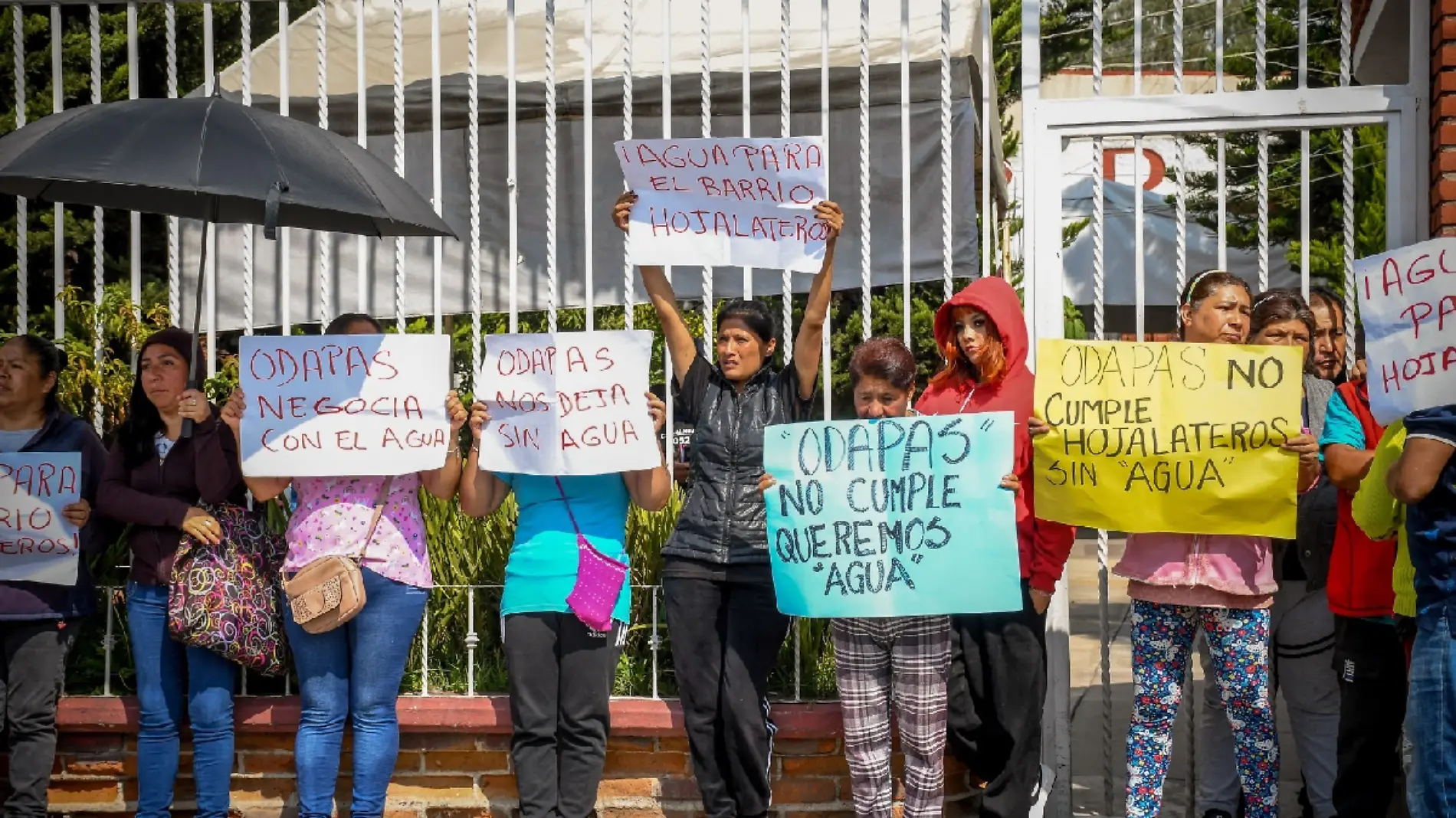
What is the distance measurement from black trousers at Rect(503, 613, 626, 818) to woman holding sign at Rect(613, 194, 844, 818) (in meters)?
0.31

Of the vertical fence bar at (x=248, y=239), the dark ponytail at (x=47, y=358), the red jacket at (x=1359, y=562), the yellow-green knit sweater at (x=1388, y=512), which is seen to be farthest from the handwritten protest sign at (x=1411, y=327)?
the dark ponytail at (x=47, y=358)

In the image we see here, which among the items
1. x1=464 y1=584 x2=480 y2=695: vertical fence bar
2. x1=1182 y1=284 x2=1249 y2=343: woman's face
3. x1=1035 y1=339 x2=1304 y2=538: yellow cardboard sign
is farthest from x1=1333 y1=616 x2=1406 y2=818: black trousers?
x1=464 y1=584 x2=480 y2=695: vertical fence bar

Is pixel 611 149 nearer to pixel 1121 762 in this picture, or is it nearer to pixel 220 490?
pixel 220 490

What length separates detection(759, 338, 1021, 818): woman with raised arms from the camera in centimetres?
477

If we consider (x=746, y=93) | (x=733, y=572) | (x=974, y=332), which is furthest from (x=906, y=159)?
(x=733, y=572)

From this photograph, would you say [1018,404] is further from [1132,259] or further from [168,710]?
[1132,259]

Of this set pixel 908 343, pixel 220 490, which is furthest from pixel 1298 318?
pixel 220 490

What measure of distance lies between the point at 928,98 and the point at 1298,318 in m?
2.06

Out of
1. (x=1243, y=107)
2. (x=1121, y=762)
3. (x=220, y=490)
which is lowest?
(x=1121, y=762)

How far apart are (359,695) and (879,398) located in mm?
2016

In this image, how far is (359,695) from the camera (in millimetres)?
5117

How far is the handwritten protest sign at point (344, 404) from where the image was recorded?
513 cm

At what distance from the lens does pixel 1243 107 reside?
5516 millimetres

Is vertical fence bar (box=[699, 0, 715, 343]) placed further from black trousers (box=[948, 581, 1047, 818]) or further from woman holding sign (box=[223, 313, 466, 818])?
black trousers (box=[948, 581, 1047, 818])
